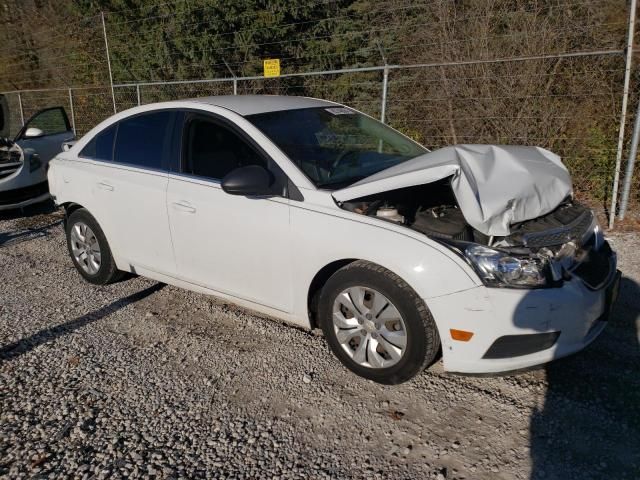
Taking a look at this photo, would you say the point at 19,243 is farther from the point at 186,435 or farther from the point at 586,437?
the point at 586,437

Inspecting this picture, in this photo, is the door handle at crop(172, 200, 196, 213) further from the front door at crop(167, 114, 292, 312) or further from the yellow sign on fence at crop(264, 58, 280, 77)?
the yellow sign on fence at crop(264, 58, 280, 77)

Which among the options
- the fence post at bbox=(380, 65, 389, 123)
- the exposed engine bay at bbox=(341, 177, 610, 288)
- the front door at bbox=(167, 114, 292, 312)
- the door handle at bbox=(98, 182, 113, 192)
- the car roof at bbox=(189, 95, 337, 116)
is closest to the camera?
the exposed engine bay at bbox=(341, 177, 610, 288)

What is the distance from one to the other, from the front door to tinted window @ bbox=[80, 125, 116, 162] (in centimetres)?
98

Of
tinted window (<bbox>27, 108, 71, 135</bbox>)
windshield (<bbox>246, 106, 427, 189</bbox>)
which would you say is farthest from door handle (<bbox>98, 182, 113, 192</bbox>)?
tinted window (<bbox>27, 108, 71, 135</bbox>)

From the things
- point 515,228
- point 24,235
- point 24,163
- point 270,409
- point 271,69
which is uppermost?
point 271,69

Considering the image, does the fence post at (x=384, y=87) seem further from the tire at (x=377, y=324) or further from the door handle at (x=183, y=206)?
the tire at (x=377, y=324)

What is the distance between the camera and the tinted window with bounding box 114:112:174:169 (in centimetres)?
403

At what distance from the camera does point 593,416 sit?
2775mm

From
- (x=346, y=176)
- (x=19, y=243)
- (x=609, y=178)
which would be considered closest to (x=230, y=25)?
(x=19, y=243)

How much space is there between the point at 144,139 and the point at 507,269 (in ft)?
9.65

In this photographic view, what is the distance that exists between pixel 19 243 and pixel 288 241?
451cm

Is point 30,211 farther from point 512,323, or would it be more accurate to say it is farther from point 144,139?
point 512,323

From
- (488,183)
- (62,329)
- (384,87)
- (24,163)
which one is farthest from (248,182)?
(24,163)

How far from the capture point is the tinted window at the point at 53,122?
27.6ft
